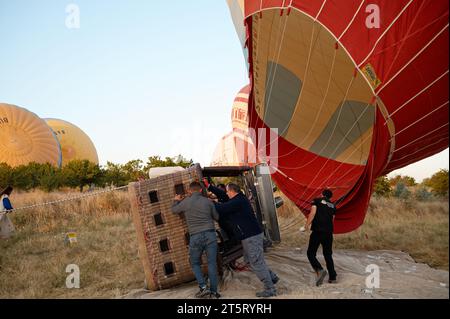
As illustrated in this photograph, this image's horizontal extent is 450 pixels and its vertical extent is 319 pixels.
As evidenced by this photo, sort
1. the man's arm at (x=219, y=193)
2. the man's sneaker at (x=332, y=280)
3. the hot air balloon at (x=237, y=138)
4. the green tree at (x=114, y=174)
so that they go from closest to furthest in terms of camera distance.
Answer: the man's sneaker at (x=332, y=280), the man's arm at (x=219, y=193), the hot air balloon at (x=237, y=138), the green tree at (x=114, y=174)

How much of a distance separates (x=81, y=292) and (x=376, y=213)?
25.4 feet

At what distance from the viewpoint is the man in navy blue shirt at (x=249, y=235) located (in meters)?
4.61

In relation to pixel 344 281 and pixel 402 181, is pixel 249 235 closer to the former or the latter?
pixel 344 281

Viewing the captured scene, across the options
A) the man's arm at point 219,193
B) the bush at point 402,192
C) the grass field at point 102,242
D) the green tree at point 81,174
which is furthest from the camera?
the green tree at point 81,174

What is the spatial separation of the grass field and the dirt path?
31 centimetres

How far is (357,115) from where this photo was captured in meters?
6.95

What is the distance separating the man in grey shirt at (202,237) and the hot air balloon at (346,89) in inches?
94.9

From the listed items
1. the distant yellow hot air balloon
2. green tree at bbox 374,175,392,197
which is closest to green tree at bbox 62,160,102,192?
the distant yellow hot air balloon

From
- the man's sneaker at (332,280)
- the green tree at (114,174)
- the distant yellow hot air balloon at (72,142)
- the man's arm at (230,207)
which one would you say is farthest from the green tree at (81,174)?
the man's sneaker at (332,280)

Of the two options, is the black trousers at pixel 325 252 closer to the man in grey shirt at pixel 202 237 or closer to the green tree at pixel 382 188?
the man in grey shirt at pixel 202 237

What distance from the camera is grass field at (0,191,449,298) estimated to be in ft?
17.6

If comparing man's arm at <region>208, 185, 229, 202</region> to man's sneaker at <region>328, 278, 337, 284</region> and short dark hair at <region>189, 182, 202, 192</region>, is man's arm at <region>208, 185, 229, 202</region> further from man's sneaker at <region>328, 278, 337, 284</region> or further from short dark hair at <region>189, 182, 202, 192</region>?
man's sneaker at <region>328, 278, 337, 284</region>

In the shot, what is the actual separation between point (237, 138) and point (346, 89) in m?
16.9

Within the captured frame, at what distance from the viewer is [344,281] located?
520cm
